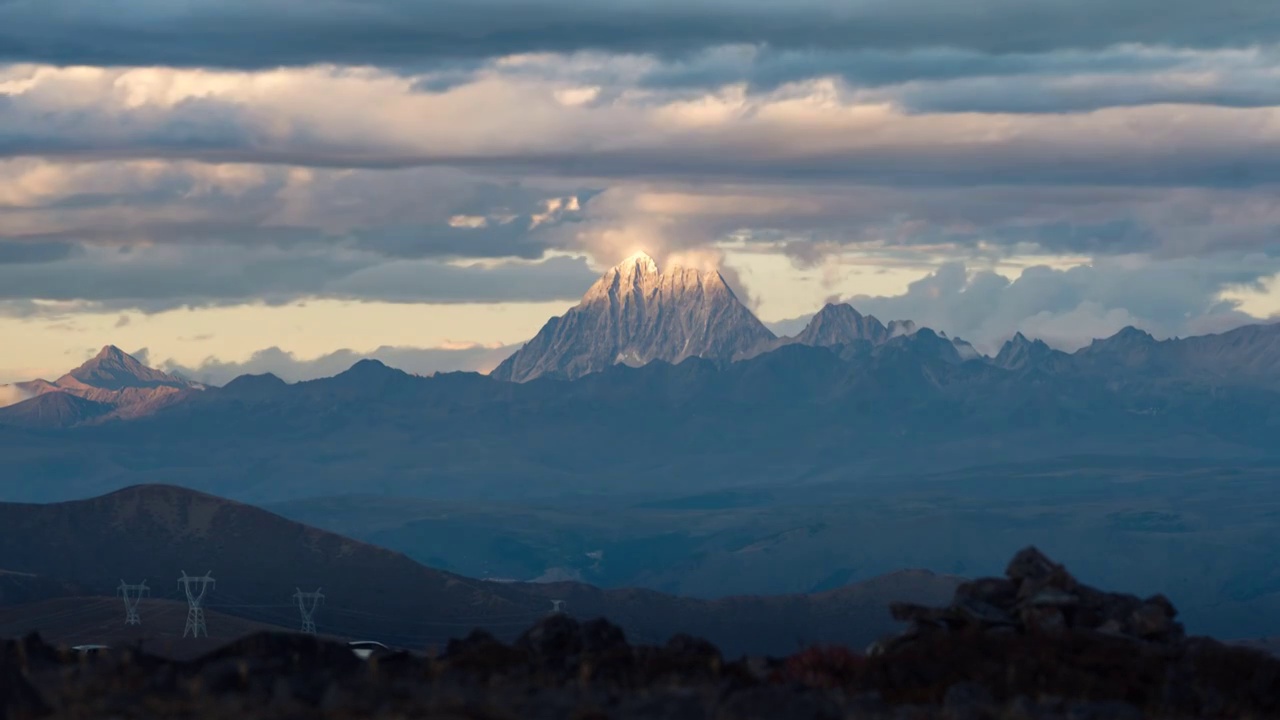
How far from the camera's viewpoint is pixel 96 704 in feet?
159

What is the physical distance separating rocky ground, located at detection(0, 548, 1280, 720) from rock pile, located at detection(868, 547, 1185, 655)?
0.08m

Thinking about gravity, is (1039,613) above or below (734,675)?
above

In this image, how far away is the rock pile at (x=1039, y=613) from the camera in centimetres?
6581

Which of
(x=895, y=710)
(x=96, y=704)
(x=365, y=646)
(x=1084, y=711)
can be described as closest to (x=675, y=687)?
(x=895, y=710)

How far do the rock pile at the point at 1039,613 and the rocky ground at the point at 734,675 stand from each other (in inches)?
3.2

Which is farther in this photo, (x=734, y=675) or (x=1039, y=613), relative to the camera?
(x=1039, y=613)

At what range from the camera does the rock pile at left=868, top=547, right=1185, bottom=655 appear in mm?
65812

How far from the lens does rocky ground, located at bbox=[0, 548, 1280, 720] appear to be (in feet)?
160

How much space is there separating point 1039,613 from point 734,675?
1216cm

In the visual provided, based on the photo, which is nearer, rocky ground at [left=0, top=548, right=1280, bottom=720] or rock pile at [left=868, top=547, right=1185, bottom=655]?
rocky ground at [left=0, top=548, right=1280, bottom=720]

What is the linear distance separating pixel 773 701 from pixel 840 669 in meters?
12.7

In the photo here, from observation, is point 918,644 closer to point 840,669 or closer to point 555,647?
point 840,669

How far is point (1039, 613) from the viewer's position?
66.9 metres

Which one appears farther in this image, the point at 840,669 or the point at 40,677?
the point at 840,669
